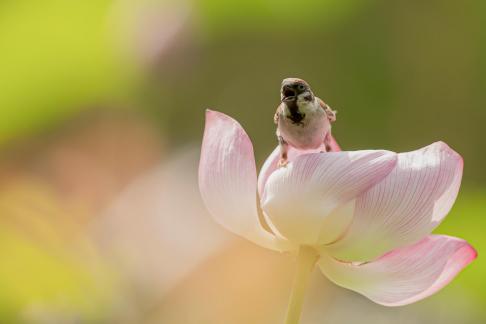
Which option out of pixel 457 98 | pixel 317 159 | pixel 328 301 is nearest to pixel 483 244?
pixel 328 301

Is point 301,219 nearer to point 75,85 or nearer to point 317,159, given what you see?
point 317,159

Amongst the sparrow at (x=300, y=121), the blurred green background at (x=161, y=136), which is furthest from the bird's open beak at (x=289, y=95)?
the blurred green background at (x=161, y=136)

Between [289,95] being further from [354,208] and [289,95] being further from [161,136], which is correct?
[161,136]

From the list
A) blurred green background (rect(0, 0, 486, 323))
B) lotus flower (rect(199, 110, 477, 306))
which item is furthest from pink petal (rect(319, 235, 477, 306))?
blurred green background (rect(0, 0, 486, 323))

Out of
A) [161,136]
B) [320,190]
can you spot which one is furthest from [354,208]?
[161,136]

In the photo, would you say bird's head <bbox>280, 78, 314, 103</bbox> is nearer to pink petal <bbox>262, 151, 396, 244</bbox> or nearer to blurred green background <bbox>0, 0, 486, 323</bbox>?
pink petal <bbox>262, 151, 396, 244</bbox>

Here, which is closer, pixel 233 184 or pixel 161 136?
pixel 233 184

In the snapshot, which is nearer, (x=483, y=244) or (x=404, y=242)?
(x=404, y=242)
